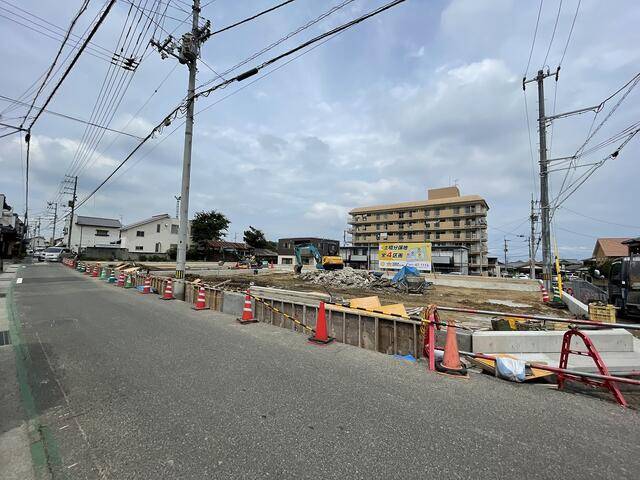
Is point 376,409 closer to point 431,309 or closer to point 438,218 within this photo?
point 431,309

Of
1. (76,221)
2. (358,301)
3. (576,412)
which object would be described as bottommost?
(576,412)

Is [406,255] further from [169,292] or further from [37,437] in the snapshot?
[37,437]

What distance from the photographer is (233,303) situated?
33.8 feet

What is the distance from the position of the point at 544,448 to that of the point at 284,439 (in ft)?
8.70

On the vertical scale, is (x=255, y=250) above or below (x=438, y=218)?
below

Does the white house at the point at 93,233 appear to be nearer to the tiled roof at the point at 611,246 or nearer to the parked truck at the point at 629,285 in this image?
the parked truck at the point at 629,285

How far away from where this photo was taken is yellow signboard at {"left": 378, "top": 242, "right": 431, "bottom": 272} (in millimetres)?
27266

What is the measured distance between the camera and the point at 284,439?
315 centimetres

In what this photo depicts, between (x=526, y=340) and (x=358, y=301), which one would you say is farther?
(x=358, y=301)

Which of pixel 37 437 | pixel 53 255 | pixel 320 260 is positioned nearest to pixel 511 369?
pixel 37 437

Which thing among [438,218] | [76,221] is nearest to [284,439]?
[76,221]

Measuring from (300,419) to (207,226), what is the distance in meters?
55.8

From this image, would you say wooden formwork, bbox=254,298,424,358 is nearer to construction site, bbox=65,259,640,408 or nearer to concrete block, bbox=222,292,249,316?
construction site, bbox=65,259,640,408

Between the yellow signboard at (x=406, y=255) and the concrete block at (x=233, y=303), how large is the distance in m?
20.3
